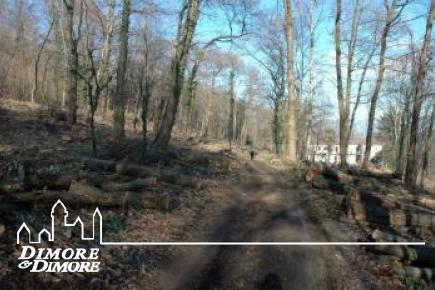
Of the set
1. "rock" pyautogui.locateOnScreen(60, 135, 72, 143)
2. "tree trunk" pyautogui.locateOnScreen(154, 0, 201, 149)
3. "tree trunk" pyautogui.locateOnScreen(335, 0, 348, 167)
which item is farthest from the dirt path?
"tree trunk" pyautogui.locateOnScreen(335, 0, 348, 167)

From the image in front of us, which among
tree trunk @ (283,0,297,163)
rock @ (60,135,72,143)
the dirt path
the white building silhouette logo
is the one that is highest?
tree trunk @ (283,0,297,163)

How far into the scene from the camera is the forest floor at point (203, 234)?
701 cm

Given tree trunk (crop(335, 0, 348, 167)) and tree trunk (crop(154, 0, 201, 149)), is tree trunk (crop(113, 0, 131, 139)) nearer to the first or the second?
tree trunk (crop(154, 0, 201, 149))

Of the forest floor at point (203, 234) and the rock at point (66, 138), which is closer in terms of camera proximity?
the forest floor at point (203, 234)

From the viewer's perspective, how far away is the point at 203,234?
966 centimetres

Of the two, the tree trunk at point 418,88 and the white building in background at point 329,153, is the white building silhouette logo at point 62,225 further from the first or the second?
the white building in background at point 329,153

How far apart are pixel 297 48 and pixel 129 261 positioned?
36.6 metres

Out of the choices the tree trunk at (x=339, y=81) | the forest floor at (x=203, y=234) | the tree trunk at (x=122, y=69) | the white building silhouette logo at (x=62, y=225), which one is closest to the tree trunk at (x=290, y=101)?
the tree trunk at (x=339, y=81)

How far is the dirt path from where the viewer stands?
733 centimetres

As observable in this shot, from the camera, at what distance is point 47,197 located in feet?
27.3

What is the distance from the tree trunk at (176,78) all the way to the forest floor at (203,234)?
9.32 feet

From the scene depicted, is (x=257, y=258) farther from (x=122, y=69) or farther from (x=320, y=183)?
(x=122, y=69)

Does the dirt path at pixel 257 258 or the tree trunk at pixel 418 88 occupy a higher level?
the tree trunk at pixel 418 88

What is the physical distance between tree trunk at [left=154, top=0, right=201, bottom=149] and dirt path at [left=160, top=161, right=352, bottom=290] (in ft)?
23.2
